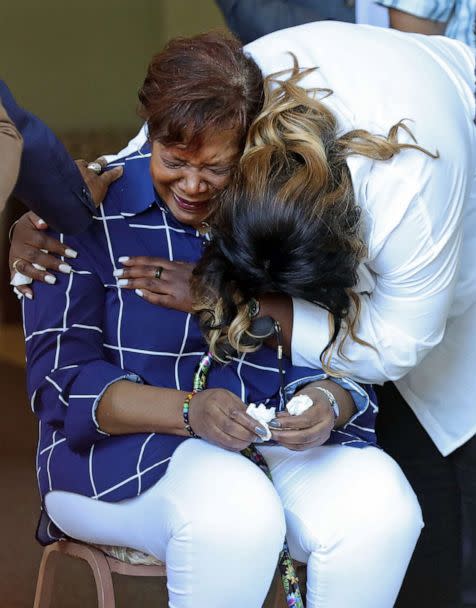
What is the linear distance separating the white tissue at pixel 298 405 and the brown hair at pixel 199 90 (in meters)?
0.44

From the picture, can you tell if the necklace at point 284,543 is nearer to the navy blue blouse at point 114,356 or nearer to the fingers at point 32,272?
the navy blue blouse at point 114,356

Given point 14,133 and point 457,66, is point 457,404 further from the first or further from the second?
point 14,133

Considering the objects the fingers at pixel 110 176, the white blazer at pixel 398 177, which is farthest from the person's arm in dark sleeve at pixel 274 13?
the fingers at pixel 110 176

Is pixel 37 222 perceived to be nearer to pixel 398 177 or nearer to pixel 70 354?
pixel 70 354

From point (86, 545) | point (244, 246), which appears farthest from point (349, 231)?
point (86, 545)

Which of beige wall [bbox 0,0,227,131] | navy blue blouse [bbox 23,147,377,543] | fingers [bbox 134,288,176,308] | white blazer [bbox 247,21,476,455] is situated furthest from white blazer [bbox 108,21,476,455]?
beige wall [bbox 0,0,227,131]

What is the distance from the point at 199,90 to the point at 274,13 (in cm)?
66

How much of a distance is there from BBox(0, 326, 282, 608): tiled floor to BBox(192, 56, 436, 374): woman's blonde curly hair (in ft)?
4.19

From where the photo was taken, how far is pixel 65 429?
194cm

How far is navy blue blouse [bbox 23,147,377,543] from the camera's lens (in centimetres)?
193

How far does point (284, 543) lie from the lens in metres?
1.87

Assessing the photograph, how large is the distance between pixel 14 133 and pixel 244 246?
0.52 m

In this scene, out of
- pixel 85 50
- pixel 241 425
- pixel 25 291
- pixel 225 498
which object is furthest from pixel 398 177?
pixel 85 50

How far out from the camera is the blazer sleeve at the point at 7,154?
1299 mm
